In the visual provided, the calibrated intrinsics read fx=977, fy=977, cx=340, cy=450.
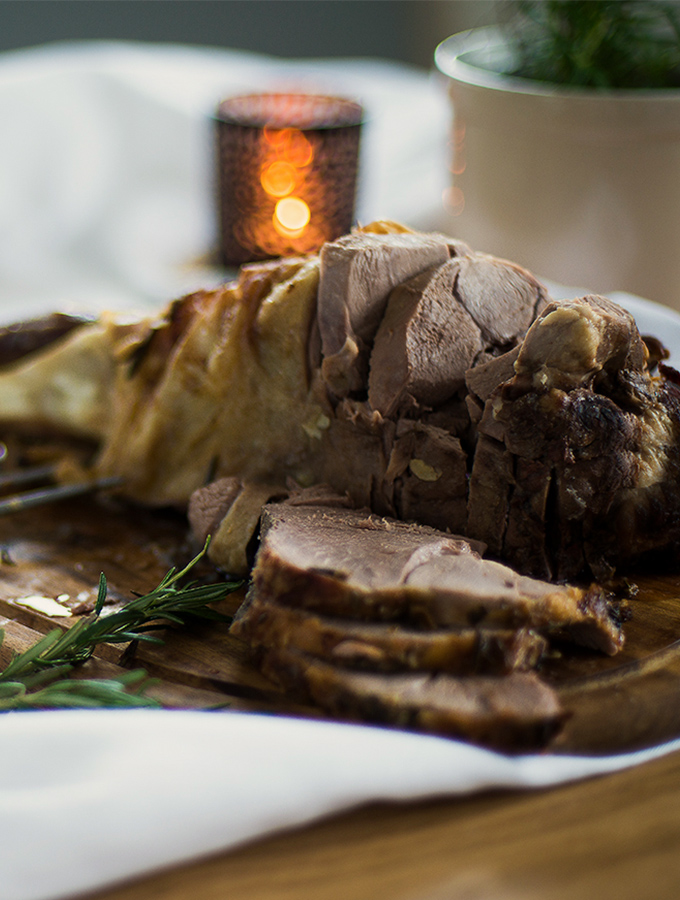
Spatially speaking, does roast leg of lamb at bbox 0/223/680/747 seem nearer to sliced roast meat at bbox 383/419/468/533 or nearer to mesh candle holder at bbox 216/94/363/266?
sliced roast meat at bbox 383/419/468/533

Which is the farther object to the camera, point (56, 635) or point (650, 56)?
point (650, 56)

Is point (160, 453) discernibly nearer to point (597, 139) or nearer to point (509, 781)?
point (509, 781)

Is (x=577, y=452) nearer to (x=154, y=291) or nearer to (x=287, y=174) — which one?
(x=287, y=174)

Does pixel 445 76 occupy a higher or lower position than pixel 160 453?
higher

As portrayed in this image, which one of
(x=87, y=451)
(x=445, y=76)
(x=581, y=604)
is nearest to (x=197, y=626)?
(x=581, y=604)

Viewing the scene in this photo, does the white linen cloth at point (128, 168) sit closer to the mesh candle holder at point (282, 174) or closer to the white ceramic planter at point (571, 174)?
the mesh candle holder at point (282, 174)

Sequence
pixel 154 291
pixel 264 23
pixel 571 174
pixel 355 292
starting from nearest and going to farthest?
1. pixel 355 292
2. pixel 571 174
3. pixel 154 291
4. pixel 264 23

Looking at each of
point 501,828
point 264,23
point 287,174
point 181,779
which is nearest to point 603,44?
point 287,174
